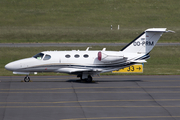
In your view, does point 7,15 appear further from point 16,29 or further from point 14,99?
point 14,99

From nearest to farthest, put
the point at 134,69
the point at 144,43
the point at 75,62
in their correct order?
the point at 75,62, the point at 144,43, the point at 134,69

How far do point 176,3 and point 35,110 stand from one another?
231 feet

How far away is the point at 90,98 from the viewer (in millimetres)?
19859

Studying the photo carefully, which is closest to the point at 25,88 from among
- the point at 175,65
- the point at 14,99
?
the point at 14,99

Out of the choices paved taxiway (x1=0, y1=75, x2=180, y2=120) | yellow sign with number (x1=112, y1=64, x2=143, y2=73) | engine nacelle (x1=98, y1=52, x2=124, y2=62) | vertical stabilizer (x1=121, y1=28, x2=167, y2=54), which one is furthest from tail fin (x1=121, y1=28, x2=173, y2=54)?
yellow sign with number (x1=112, y1=64, x2=143, y2=73)

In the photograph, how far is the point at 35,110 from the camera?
55.3 ft

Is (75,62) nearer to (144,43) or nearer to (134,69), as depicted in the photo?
(144,43)

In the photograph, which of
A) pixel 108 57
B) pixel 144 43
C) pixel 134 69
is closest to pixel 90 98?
pixel 108 57

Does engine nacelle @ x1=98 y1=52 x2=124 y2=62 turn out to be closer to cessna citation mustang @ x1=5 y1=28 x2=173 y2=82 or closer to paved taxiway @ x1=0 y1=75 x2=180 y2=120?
cessna citation mustang @ x1=5 y1=28 x2=173 y2=82

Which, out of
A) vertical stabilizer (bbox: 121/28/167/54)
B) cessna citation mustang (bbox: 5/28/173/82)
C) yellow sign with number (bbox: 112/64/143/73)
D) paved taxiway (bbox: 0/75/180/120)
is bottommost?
paved taxiway (bbox: 0/75/180/120)

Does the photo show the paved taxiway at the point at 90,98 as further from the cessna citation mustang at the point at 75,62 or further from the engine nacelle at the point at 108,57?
the engine nacelle at the point at 108,57

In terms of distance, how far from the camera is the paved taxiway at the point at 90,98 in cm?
1605

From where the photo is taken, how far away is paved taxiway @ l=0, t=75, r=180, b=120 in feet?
52.6

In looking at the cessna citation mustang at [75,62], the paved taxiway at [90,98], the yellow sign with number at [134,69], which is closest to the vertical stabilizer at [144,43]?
the cessna citation mustang at [75,62]
